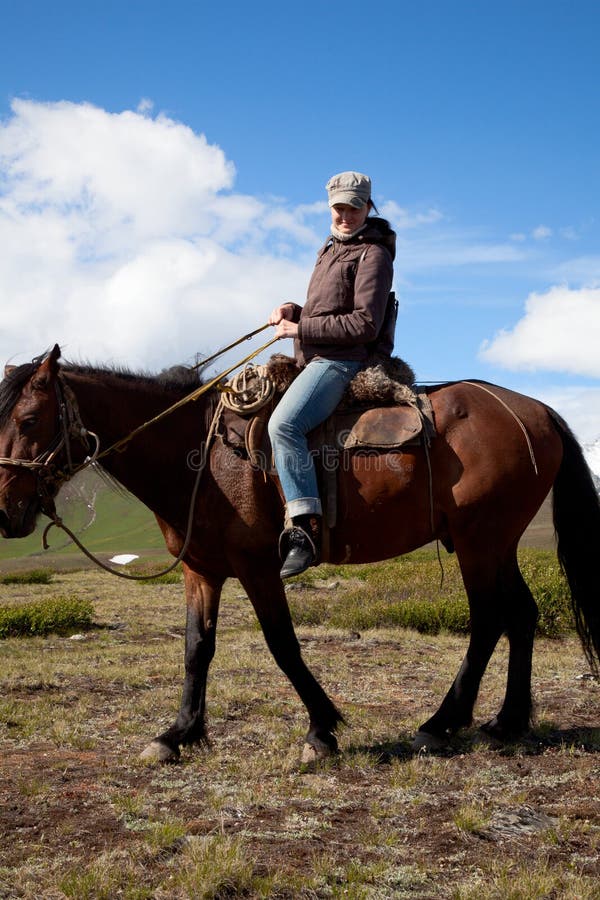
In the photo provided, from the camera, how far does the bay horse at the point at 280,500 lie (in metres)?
5.54

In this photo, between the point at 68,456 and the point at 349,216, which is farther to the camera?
the point at 349,216

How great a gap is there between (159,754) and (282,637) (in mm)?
1177

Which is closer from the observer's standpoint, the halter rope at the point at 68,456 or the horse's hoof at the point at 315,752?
the halter rope at the point at 68,456

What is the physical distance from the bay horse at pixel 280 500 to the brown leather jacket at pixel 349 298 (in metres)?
0.77

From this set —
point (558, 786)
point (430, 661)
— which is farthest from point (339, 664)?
point (558, 786)

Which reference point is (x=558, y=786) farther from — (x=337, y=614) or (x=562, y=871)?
(x=337, y=614)

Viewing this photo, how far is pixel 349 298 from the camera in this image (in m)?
5.71

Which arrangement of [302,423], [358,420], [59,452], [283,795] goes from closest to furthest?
[283,795] < [59,452] < [302,423] < [358,420]

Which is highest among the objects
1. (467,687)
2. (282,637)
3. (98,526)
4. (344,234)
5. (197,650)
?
(344,234)

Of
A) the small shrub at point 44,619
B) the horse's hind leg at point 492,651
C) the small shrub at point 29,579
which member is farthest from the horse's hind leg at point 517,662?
the small shrub at point 29,579

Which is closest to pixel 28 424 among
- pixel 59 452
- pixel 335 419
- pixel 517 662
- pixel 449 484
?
pixel 59 452

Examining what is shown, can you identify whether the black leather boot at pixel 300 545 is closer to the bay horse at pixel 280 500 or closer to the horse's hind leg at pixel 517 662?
the bay horse at pixel 280 500

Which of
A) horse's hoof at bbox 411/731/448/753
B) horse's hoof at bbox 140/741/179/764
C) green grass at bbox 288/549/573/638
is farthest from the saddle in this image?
green grass at bbox 288/549/573/638

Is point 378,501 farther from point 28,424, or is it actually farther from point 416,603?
point 416,603
